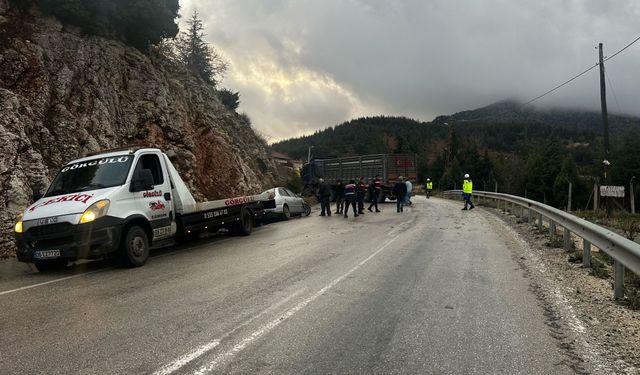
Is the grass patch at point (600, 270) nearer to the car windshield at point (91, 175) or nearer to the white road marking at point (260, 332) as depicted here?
the white road marking at point (260, 332)

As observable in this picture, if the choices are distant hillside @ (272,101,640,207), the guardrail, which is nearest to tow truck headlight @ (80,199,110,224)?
the guardrail

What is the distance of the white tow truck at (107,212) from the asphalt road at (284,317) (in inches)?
17.8

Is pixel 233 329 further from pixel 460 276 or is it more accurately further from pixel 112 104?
pixel 112 104

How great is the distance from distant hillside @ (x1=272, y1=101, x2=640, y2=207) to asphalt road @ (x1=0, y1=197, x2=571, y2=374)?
31373 mm

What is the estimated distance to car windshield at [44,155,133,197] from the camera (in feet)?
29.3

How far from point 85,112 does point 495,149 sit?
153008 millimetres

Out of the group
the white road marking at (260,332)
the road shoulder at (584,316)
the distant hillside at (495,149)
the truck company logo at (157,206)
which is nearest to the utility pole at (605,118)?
the distant hillside at (495,149)

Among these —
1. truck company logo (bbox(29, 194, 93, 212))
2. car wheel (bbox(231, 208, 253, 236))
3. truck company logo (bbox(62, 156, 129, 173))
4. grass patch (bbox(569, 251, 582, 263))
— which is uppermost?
truck company logo (bbox(62, 156, 129, 173))

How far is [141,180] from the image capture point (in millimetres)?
9070

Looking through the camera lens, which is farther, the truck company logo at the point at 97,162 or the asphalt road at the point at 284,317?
the truck company logo at the point at 97,162

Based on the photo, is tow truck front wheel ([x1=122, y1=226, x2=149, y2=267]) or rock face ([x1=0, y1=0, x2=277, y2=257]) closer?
tow truck front wheel ([x1=122, y1=226, x2=149, y2=267])

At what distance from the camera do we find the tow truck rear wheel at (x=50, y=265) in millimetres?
8645

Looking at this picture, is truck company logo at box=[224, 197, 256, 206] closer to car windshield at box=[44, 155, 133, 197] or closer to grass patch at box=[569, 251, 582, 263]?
car windshield at box=[44, 155, 133, 197]

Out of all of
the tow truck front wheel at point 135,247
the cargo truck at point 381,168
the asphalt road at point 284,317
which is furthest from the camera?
the cargo truck at point 381,168
